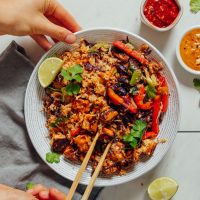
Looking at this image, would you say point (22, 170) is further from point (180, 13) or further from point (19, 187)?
point (180, 13)

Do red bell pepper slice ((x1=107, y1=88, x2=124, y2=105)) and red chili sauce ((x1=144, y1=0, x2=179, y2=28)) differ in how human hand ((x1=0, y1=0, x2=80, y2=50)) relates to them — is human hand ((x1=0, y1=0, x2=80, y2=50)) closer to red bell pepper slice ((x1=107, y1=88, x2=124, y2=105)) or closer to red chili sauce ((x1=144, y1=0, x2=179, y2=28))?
red bell pepper slice ((x1=107, y1=88, x2=124, y2=105))

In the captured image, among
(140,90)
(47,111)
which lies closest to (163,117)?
(140,90)

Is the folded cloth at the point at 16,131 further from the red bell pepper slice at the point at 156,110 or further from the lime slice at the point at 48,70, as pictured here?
the red bell pepper slice at the point at 156,110

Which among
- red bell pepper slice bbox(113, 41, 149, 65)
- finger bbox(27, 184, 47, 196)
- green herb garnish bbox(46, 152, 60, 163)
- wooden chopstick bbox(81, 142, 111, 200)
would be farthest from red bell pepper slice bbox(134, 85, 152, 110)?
finger bbox(27, 184, 47, 196)

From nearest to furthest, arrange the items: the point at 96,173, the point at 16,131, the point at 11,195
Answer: the point at 11,195
the point at 96,173
the point at 16,131

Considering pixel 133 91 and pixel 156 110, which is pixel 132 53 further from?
pixel 156 110

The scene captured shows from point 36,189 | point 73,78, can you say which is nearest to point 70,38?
point 73,78
